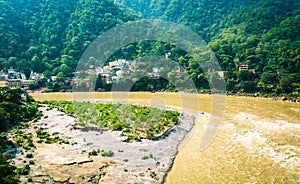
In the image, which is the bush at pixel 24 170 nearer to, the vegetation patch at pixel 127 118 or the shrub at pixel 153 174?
the shrub at pixel 153 174

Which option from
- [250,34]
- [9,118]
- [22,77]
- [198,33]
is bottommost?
[9,118]

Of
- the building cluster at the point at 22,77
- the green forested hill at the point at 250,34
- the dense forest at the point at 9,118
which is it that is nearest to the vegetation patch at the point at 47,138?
the dense forest at the point at 9,118

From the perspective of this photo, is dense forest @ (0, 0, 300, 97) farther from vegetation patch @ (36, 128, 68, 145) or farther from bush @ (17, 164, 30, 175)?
bush @ (17, 164, 30, 175)

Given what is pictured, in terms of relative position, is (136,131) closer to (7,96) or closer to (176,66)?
(7,96)

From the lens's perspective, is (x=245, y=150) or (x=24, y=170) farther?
(x=245, y=150)

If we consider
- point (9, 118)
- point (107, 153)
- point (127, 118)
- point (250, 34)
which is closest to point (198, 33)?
point (250, 34)

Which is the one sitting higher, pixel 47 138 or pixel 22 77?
pixel 22 77

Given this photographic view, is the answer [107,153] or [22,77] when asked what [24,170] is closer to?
[107,153]
